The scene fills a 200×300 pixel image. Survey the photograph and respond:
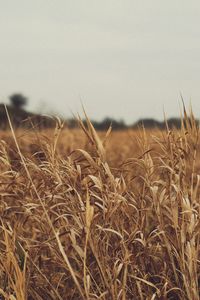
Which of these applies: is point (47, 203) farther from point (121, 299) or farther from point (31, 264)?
point (121, 299)

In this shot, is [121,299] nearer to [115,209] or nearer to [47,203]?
[115,209]

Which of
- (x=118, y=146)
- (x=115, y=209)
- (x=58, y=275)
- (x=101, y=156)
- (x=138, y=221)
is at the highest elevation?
(x=101, y=156)

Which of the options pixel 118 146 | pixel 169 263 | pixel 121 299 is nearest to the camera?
pixel 121 299

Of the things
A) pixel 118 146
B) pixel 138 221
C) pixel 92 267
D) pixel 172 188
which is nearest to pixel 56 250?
pixel 92 267

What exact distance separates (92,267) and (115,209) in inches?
16.7

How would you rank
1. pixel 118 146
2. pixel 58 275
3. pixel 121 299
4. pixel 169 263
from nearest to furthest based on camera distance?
pixel 121 299
pixel 169 263
pixel 58 275
pixel 118 146

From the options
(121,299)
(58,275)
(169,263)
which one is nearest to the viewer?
(121,299)

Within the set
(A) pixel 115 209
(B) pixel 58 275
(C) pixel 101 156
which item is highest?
(C) pixel 101 156

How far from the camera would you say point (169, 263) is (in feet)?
11.8

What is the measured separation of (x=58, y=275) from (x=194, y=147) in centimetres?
109

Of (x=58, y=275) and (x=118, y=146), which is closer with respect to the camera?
(x=58, y=275)

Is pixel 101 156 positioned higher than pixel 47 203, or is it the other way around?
pixel 101 156

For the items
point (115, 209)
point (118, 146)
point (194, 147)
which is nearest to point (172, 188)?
point (194, 147)

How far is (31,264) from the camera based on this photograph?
369 centimetres
